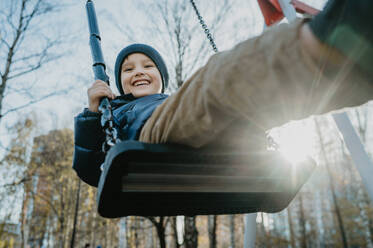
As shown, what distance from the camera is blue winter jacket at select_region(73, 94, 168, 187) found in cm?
147

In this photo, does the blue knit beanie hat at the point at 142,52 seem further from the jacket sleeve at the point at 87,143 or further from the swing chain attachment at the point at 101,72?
the jacket sleeve at the point at 87,143

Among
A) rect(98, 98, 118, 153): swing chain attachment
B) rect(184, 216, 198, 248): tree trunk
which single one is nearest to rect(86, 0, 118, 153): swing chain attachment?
rect(98, 98, 118, 153): swing chain attachment

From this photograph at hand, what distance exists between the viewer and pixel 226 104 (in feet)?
2.72

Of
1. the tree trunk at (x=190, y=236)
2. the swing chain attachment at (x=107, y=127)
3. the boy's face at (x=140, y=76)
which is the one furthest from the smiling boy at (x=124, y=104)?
the tree trunk at (x=190, y=236)

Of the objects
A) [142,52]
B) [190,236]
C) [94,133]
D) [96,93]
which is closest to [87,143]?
[94,133]

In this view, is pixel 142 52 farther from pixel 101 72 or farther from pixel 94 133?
pixel 94 133

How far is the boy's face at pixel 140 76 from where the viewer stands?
1.96 m

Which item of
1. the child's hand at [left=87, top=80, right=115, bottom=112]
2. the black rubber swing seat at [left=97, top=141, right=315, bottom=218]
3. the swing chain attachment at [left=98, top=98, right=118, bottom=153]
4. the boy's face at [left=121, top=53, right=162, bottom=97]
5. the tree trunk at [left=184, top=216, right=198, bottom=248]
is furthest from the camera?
the tree trunk at [left=184, top=216, right=198, bottom=248]

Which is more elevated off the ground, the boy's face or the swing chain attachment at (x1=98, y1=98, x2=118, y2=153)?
the boy's face

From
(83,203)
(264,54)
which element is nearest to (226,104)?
(264,54)

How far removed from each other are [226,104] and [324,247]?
98.2 feet

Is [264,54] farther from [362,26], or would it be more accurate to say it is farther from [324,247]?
[324,247]

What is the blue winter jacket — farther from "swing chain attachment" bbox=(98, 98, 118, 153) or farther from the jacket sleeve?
"swing chain attachment" bbox=(98, 98, 118, 153)

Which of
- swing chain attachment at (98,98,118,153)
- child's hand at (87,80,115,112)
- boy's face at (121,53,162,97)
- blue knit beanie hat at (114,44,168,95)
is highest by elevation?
blue knit beanie hat at (114,44,168,95)
